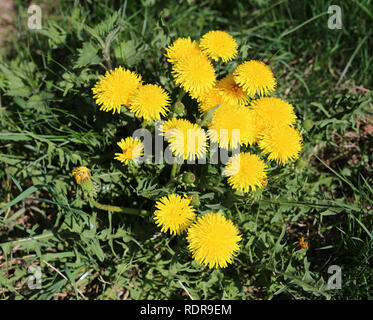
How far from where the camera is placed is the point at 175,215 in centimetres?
168

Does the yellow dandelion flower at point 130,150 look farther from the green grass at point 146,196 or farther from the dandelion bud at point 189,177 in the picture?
the dandelion bud at point 189,177

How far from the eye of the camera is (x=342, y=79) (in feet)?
9.14

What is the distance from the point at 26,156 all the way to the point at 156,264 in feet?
3.94

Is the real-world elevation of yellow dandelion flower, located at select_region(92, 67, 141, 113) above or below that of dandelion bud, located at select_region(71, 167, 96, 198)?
above

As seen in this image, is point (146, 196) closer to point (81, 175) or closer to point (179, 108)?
point (81, 175)

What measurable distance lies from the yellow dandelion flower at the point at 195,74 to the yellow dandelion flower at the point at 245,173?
403 millimetres

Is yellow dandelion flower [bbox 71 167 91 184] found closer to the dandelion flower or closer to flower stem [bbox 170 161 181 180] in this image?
flower stem [bbox 170 161 181 180]

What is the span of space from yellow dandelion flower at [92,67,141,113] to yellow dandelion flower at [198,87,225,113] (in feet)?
1.21

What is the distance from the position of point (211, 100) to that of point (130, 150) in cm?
52

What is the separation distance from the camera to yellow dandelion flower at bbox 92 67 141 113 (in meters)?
1.79

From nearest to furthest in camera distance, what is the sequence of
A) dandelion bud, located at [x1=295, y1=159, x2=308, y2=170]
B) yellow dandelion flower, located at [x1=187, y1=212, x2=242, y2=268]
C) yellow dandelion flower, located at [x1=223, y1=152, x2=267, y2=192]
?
yellow dandelion flower, located at [x1=187, y1=212, x2=242, y2=268] < yellow dandelion flower, located at [x1=223, y1=152, x2=267, y2=192] < dandelion bud, located at [x1=295, y1=159, x2=308, y2=170]

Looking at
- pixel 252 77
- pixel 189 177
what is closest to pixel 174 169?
pixel 189 177

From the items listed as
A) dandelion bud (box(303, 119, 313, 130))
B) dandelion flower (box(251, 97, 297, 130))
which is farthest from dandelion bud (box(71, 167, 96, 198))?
dandelion bud (box(303, 119, 313, 130))

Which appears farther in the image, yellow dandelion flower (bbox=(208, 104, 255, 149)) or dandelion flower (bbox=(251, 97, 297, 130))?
dandelion flower (bbox=(251, 97, 297, 130))
